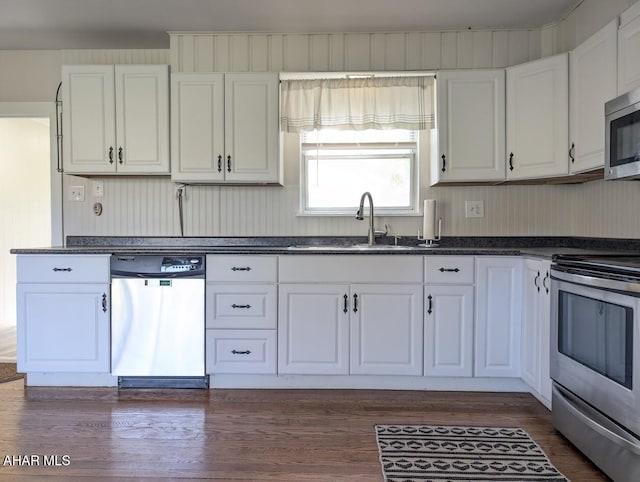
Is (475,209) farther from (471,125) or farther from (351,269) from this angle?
(351,269)

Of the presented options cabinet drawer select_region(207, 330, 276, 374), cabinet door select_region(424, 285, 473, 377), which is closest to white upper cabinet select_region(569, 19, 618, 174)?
cabinet door select_region(424, 285, 473, 377)

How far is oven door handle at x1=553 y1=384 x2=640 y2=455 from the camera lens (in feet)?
5.16

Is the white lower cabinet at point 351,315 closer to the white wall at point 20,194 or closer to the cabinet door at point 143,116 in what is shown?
the cabinet door at point 143,116

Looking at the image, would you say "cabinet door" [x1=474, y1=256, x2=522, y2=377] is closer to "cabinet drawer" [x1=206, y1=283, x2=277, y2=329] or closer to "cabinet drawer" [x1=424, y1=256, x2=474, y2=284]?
"cabinet drawer" [x1=424, y1=256, x2=474, y2=284]

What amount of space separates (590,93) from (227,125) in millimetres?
2193

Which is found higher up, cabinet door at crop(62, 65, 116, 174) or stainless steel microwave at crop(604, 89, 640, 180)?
cabinet door at crop(62, 65, 116, 174)

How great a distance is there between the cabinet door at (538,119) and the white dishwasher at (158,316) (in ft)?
7.07

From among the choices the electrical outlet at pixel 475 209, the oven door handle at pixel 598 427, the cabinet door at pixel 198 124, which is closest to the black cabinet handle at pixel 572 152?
the electrical outlet at pixel 475 209

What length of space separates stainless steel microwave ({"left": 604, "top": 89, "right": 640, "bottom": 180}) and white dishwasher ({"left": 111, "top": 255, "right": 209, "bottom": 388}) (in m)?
2.27

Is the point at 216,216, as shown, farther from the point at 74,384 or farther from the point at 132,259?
the point at 74,384

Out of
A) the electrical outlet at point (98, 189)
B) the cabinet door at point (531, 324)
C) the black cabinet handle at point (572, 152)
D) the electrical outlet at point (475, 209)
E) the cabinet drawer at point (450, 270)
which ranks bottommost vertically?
the cabinet door at point (531, 324)

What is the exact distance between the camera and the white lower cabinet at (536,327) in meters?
2.31

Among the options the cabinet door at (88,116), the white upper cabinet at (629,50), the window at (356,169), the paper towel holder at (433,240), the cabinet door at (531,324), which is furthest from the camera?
the window at (356,169)

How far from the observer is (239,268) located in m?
2.72
